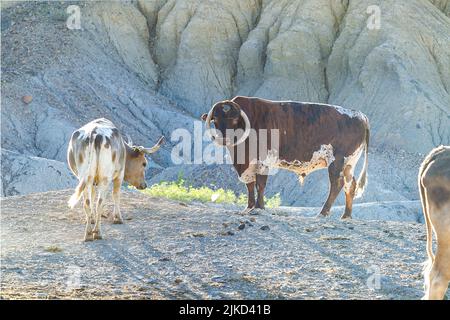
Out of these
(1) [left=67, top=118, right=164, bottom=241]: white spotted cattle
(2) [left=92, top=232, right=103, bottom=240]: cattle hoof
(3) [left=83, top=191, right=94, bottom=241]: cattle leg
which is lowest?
(2) [left=92, top=232, right=103, bottom=240]: cattle hoof

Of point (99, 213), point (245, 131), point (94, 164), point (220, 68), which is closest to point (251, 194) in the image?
point (245, 131)

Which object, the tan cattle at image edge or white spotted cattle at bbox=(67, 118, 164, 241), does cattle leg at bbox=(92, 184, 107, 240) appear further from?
the tan cattle at image edge

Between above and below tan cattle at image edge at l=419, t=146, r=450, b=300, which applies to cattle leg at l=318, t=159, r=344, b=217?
below

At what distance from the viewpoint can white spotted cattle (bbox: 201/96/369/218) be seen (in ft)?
54.1

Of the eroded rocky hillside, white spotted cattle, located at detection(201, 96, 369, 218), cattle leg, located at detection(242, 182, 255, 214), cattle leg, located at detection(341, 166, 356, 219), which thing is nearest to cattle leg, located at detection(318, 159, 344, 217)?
white spotted cattle, located at detection(201, 96, 369, 218)

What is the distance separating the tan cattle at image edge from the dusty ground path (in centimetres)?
132

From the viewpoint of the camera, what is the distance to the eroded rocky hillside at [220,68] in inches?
1468

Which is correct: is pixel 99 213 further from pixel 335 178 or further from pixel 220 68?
pixel 220 68

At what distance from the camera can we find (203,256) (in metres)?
12.2

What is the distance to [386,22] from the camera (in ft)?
140

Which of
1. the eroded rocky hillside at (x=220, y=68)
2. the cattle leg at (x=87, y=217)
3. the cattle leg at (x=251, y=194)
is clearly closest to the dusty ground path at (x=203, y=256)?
the cattle leg at (x=87, y=217)

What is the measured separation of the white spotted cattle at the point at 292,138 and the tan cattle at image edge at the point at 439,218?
25.3 feet

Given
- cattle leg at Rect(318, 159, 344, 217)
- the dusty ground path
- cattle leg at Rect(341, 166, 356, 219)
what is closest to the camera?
the dusty ground path

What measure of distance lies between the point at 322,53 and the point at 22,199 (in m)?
29.7
